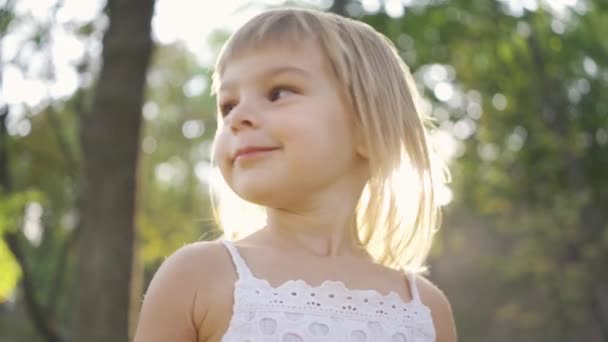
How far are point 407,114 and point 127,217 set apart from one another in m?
4.61

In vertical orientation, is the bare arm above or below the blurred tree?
above

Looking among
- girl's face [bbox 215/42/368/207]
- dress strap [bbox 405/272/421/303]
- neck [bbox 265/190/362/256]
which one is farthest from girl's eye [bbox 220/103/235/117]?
dress strap [bbox 405/272/421/303]

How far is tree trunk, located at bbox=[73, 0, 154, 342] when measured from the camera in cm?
646

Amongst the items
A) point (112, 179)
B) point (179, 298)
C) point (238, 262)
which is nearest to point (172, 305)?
point (179, 298)

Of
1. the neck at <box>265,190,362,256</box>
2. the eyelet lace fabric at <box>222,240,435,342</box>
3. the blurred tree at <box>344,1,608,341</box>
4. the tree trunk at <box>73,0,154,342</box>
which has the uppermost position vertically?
the neck at <box>265,190,362,256</box>

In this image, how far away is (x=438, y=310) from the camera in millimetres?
2291

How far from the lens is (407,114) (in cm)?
231

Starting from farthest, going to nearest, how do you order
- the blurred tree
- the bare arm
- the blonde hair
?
the blurred tree → the blonde hair → the bare arm

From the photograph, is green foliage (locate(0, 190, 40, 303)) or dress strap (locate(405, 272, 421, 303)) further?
green foliage (locate(0, 190, 40, 303))

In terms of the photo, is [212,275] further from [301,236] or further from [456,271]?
[456,271]

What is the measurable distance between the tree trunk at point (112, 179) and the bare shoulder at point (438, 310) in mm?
4364

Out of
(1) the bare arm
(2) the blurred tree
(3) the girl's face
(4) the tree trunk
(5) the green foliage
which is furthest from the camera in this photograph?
(2) the blurred tree

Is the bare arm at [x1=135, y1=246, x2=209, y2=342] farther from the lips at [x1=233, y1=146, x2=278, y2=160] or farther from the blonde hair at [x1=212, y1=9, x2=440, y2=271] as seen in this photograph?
the blonde hair at [x1=212, y1=9, x2=440, y2=271]

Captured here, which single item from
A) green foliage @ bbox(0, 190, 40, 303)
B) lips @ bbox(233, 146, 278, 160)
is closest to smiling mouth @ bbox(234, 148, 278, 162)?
lips @ bbox(233, 146, 278, 160)
